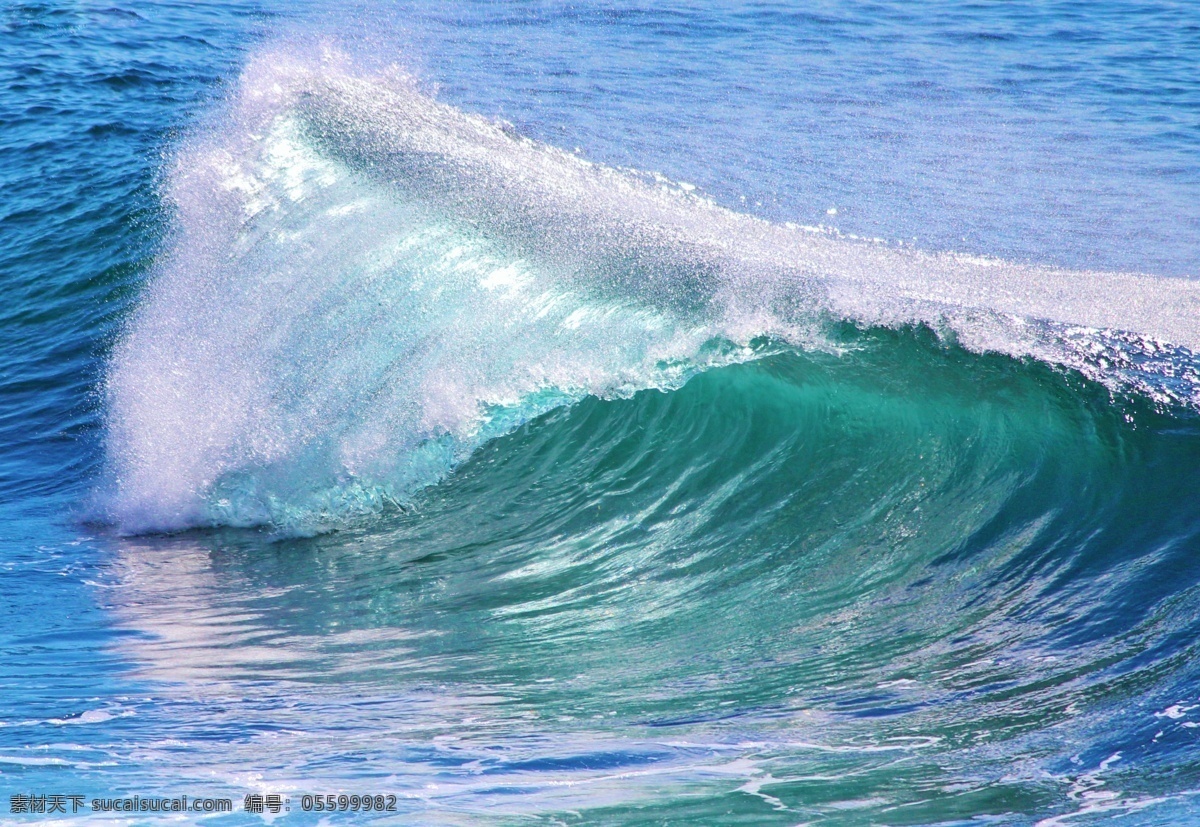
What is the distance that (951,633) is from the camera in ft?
16.4

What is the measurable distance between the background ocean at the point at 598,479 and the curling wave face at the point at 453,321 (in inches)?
1.2

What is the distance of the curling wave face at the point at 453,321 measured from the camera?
21.5 feet

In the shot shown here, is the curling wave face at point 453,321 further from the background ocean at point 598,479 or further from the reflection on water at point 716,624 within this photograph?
the reflection on water at point 716,624

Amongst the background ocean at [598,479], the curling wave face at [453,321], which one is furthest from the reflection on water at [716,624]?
the curling wave face at [453,321]

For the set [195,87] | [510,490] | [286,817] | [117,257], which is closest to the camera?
[286,817]

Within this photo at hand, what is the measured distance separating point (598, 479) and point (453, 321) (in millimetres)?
1434

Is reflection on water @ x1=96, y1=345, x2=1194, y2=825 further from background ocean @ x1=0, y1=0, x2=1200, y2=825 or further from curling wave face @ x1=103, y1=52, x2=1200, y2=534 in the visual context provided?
curling wave face @ x1=103, y1=52, x2=1200, y2=534

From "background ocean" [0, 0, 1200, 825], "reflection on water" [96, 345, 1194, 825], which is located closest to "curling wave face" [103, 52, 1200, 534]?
"background ocean" [0, 0, 1200, 825]

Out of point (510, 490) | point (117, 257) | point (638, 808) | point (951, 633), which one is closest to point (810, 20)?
point (117, 257)

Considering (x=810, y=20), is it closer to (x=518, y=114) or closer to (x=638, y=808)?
(x=518, y=114)

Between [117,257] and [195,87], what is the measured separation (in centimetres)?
649

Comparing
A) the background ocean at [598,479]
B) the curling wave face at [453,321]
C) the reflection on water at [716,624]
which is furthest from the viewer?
the curling wave face at [453,321]

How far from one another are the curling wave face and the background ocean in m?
0.03

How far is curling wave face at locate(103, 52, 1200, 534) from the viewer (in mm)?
6539
